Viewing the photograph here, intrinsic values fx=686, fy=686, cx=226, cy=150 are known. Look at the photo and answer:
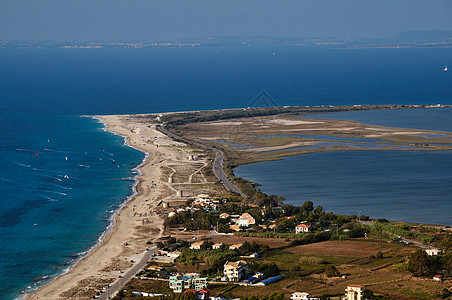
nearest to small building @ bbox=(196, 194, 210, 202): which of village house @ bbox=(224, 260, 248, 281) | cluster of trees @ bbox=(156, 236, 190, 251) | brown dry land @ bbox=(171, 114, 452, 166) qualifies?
cluster of trees @ bbox=(156, 236, 190, 251)

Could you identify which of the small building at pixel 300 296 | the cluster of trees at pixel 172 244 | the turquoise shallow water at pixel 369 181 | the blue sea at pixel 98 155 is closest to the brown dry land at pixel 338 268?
the small building at pixel 300 296

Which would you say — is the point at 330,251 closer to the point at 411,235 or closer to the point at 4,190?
the point at 411,235

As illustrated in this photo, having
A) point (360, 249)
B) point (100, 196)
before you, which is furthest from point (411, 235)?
point (100, 196)

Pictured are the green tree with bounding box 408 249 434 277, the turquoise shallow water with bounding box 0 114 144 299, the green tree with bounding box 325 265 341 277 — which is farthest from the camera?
the turquoise shallow water with bounding box 0 114 144 299

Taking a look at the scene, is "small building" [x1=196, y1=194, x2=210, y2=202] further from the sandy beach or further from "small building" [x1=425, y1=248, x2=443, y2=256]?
"small building" [x1=425, y1=248, x2=443, y2=256]

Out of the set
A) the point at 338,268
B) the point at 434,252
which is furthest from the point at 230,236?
the point at 434,252
